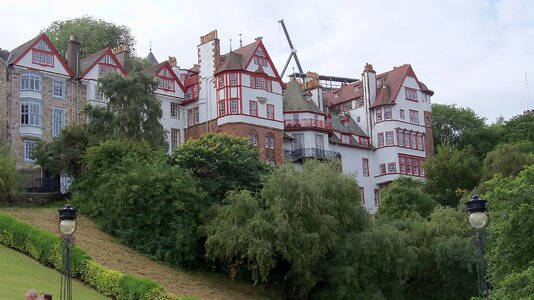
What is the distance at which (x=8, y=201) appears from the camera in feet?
179

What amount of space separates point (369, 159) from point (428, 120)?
8665mm

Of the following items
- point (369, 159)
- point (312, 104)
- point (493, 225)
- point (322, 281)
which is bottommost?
point (322, 281)

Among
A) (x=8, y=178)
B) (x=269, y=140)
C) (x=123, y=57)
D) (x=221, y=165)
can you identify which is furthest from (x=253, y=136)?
(x=8, y=178)

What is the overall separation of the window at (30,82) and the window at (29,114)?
1.11 meters

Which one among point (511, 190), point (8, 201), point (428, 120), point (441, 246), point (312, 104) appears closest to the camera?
point (511, 190)

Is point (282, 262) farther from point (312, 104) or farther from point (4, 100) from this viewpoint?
point (312, 104)

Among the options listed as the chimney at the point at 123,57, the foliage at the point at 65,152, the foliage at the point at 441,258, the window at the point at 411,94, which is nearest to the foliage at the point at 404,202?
the foliage at the point at 441,258

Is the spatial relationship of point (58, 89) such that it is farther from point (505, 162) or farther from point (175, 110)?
point (505, 162)

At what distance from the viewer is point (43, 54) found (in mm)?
66000

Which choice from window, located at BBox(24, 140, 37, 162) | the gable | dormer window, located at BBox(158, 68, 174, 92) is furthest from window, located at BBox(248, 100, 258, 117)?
window, located at BBox(24, 140, 37, 162)

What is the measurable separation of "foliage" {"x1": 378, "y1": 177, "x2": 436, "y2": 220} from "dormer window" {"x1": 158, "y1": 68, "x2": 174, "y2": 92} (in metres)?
21.9

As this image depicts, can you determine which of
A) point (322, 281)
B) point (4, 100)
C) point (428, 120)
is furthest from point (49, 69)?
point (428, 120)

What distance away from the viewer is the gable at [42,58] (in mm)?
64750

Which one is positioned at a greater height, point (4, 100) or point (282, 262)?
point (4, 100)
